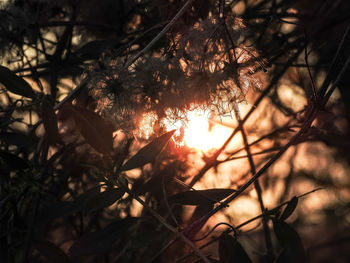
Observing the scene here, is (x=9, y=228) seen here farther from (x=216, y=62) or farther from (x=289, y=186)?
(x=289, y=186)

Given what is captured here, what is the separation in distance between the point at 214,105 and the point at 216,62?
0.20ft

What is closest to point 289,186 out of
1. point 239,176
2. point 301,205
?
point 301,205

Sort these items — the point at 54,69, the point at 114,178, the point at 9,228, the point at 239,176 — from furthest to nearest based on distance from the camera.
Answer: the point at 239,176 → the point at 54,69 → the point at 9,228 → the point at 114,178

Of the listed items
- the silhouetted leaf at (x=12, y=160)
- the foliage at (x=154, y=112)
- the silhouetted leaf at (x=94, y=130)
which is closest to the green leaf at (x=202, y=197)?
the foliage at (x=154, y=112)

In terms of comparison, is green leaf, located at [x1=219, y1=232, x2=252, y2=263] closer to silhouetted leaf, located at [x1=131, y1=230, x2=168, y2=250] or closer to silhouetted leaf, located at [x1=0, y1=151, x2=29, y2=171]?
silhouetted leaf, located at [x1=131, y1=230, x2=168, y2=250]

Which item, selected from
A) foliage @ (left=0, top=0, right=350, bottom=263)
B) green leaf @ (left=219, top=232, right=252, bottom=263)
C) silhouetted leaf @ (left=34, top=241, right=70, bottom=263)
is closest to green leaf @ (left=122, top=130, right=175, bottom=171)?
foliage @ (left=0, top=0, right=350, bottom=263)

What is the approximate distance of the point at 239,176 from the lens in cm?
101

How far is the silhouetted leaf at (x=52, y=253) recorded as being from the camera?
23.7 inches

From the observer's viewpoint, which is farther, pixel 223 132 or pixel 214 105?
pixel 223 132

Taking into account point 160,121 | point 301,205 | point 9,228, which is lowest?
point 9,228

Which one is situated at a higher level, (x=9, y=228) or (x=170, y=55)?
(x=170, y=55)

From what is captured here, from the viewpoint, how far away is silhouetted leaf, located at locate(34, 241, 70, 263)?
60 cm

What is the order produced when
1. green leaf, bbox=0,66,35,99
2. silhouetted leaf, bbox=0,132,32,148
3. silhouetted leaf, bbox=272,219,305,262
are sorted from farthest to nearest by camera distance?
1. silhouetted leaf, bbox=0,132,32,148
2. green leaf, bbox=0,66,35,99
3. silhouetted leaf, bbox=272,219,305,262

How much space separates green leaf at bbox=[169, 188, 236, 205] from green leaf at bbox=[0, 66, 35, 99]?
265mm
